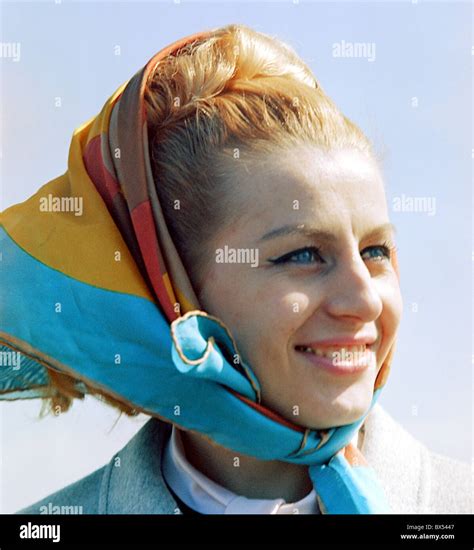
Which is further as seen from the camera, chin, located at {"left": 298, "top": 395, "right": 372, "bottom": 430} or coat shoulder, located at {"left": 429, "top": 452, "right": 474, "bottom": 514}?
coat shoulder, located at {"left": 429, "top": 452, "right": 474, "bottom": 514}

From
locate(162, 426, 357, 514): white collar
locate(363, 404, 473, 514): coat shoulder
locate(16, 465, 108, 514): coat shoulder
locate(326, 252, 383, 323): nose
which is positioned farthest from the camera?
locate(16, 465, 108, 514): coat shoulder

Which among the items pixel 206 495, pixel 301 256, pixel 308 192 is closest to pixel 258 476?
pixel 206 495

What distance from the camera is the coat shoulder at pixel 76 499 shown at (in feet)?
8.71

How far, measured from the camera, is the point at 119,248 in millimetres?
2363

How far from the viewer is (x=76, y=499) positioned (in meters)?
2.70

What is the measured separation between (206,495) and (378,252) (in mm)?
713

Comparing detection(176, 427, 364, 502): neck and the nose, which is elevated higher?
the nose

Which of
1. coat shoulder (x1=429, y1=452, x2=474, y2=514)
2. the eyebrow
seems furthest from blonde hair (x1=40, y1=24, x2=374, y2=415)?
coat shoulder (x1=429, y1=452, x2=474, y2=514)

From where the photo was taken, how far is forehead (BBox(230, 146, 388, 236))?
2229 mm

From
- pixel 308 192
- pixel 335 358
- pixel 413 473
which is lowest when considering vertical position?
pixel 413 473

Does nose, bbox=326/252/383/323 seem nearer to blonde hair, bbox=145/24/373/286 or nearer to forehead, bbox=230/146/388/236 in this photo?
forehead, bbox=230/146/388/236

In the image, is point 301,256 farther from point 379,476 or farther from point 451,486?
point 451,486

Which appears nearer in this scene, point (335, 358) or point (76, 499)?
point (335, 358)

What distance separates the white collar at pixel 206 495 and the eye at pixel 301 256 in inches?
20.5
